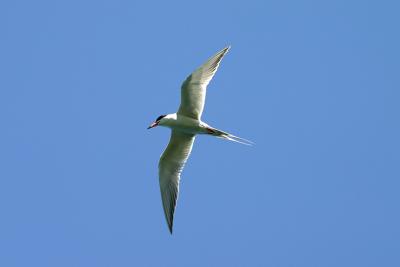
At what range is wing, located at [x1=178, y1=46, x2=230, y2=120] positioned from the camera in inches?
482

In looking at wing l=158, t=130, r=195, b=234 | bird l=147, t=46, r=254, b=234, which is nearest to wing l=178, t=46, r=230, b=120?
bird l=147, t=46, r=254, b=234

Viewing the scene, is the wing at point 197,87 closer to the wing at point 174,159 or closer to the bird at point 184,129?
the bird at point 184,129

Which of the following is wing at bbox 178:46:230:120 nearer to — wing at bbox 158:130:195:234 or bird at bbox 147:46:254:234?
bird at bbox 147:46:254:234

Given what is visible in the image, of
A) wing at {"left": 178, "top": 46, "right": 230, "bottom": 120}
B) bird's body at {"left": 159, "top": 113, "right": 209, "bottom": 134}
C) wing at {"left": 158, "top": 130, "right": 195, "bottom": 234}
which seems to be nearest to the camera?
wing at {"left": 178, "top": 46, "right": 230, "bottom": 120}

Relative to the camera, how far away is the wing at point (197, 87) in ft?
40.2

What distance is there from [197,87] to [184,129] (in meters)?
0.88

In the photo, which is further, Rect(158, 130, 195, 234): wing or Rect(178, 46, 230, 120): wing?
Rect(158, 130, 195, 234): wing

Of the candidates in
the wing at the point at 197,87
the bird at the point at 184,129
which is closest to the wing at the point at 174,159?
the bird at the point at 184,129

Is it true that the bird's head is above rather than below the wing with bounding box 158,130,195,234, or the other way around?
above

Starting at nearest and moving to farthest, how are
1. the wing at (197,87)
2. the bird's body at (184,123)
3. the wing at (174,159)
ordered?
the wing at (197,87), the bird's body at (184,123), the wing at (174,159)

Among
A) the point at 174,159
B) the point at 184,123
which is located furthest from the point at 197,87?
the point at 174,159

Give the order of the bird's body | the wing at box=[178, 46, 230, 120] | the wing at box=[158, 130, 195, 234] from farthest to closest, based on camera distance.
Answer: the wing at box=[158, 130, 195, 234], the bird's body, the wing at box=[178, 46, 230, 120]

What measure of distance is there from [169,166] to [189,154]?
442 millimetres

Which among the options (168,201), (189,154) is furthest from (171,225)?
(189,154)
